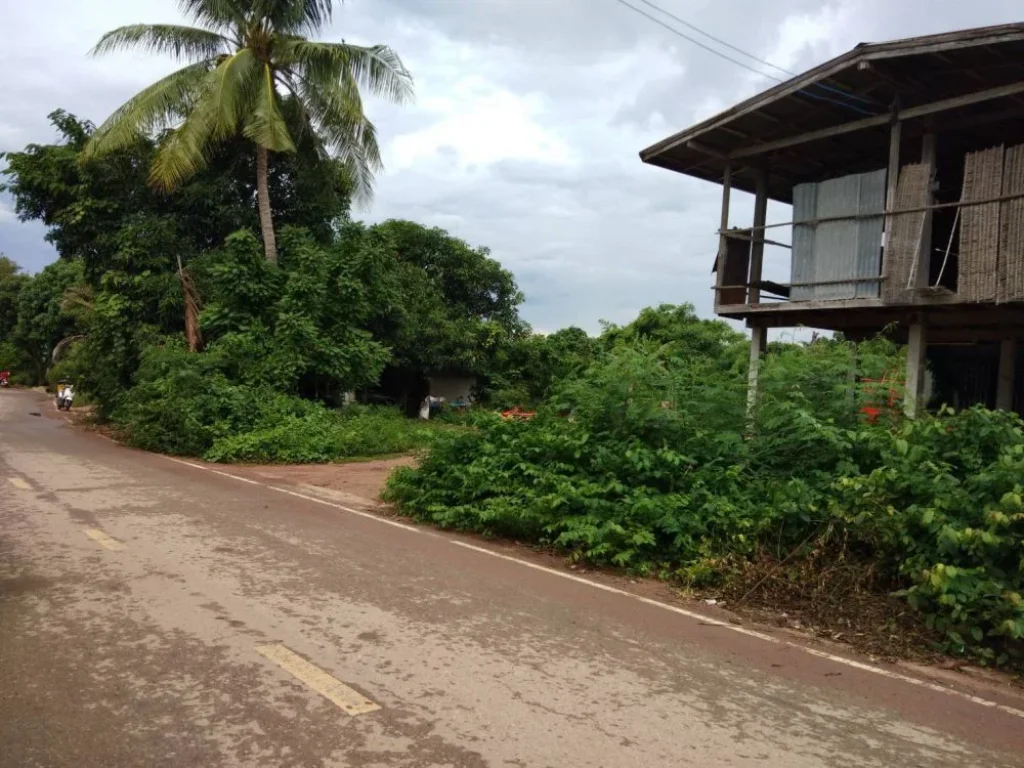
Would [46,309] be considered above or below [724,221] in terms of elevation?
above

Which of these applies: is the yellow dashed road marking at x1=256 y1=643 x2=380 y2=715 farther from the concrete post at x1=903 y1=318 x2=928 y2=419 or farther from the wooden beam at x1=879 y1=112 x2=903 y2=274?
the wooden beam at x1=879 y1=112 x2=903 y2=274

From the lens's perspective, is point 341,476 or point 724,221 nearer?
point 724,221

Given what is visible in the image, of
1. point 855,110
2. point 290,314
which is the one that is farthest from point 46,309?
point 855,110

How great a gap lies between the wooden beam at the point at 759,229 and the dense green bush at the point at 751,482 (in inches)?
107

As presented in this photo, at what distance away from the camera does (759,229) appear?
40.7 ft

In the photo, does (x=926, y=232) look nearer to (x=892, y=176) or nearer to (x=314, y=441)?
(x=892, y=176)

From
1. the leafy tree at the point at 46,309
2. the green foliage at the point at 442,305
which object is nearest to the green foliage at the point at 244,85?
the green foliage at the point at 442,305

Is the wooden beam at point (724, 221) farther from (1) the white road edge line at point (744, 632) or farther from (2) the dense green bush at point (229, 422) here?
(2) the dense green bush at point (229, 422)

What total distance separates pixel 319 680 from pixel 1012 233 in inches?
365

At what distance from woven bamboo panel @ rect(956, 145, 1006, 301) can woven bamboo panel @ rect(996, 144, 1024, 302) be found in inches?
2.2

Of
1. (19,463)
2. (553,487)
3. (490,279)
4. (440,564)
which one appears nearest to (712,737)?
(440,564)

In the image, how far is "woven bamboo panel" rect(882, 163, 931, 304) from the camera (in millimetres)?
10188

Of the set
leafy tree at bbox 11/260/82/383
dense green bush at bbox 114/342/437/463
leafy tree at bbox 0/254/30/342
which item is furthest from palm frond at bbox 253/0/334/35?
leafy tree at bbox 0/254/30/342

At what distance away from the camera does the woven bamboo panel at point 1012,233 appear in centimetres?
934
